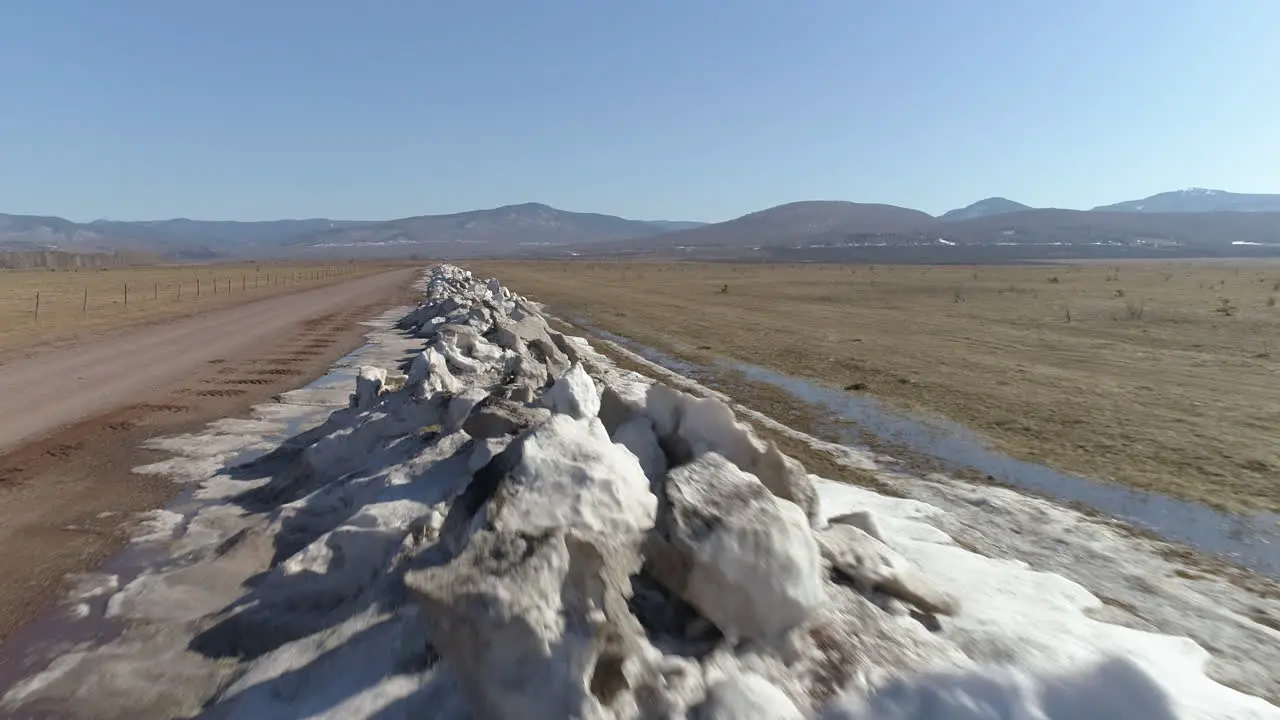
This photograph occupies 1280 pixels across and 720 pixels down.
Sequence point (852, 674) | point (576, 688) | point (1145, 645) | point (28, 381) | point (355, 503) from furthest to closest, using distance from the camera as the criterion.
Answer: point (28, 381) → point (355, 503) → point (1145, 645) → point (852, 674) → point (576, 688)

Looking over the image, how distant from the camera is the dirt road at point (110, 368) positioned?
35.4 ft

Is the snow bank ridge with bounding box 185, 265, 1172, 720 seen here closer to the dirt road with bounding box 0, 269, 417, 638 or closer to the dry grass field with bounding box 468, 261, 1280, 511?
the dirt road with bounding box 0, 269, 417, 638

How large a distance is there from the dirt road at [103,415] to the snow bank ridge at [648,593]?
2149 mm

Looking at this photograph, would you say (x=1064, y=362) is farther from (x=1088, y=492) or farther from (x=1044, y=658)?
(x=1044, y=658)

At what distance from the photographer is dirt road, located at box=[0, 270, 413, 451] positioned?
35.4ft

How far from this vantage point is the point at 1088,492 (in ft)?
25.7

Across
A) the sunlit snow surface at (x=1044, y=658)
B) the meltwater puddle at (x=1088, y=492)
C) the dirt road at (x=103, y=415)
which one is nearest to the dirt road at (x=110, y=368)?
the dirt road at (x=103, y=415)

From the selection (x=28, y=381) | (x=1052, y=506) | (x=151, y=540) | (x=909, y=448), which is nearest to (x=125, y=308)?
(x=28, y=381)

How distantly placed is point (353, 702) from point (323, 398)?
9.35 meters

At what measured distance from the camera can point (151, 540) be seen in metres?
6.05

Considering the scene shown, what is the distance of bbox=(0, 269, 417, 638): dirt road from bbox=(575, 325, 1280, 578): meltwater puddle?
8.39 metres

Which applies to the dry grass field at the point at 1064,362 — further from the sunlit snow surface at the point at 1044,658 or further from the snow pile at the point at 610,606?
the snow pile at the point at 610,606

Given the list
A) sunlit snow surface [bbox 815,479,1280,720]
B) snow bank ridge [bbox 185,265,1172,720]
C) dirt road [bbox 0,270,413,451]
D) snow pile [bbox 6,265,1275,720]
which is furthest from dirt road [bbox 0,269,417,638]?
sunlit snow surface [bbox 815,479,1280,720]

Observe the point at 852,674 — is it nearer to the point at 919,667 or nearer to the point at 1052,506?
the point at 919,667
